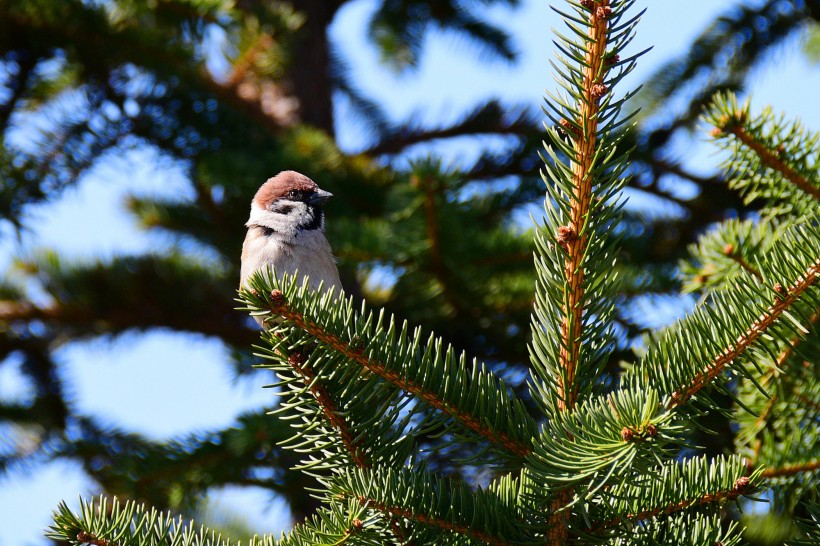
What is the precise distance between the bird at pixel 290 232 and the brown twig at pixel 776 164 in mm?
1711

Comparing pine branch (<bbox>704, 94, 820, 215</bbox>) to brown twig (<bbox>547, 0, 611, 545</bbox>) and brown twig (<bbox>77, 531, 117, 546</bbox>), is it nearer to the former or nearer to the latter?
brown twig (<bbox>547, 0, 611, 545</bbox>)

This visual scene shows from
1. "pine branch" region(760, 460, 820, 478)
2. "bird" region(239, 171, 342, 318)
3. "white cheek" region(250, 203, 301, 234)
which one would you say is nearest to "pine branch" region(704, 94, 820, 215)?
"pine branch" region(760, 460, 820, 478)

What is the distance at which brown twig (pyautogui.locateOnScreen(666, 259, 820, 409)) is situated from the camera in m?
1.64

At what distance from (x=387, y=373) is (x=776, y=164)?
1390mm

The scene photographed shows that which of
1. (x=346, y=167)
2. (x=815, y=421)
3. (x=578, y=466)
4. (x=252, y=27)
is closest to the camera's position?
(x=578, y=466)

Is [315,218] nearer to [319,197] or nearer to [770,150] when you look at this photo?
[319,197]

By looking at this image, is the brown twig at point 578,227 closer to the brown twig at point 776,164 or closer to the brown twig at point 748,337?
the brown twig at point 748,337

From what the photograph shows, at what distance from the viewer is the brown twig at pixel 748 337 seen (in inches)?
64.7

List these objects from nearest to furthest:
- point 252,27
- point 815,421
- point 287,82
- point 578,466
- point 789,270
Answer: point 578,466 < point 789,270 < point 815,421 < point 252,27 < point 287,82

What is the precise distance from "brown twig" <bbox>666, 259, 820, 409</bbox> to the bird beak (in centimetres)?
270

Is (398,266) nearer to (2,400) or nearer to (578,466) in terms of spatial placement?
(2,400)

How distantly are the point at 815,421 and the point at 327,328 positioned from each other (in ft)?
4.85

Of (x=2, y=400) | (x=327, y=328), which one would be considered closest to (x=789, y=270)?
(x=327, y=328)

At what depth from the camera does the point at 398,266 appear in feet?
12.9
